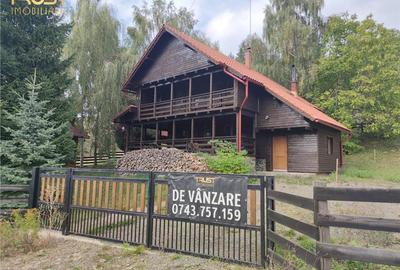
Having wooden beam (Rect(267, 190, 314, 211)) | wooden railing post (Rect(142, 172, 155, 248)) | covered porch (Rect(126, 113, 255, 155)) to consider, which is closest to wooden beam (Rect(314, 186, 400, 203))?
wooden beam (Rect(267, 190, 314, 211))

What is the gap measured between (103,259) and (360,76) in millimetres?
23996

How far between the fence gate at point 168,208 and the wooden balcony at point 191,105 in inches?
425

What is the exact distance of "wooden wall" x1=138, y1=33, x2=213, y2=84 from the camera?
1730 centimetres

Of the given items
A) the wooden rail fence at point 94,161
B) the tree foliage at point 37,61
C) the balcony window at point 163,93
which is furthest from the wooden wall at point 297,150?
the tree foliage at point 37,61

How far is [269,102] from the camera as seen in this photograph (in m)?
16.5

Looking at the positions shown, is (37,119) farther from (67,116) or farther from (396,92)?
(396,92)

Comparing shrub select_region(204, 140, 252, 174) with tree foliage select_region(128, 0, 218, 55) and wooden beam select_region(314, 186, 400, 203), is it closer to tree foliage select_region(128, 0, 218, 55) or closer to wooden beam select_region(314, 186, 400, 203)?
wooden beam select_region(314, 186, 400, 203)

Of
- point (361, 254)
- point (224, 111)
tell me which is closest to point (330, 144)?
point (224, 111)

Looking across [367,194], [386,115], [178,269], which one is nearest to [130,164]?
[178,269]

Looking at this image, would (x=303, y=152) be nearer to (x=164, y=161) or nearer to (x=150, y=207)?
(x=164, y=161)

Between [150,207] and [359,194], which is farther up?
[359,194]

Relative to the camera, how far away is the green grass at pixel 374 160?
57.9 feet

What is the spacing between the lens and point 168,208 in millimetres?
4793

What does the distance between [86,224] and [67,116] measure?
6589 millimetres
